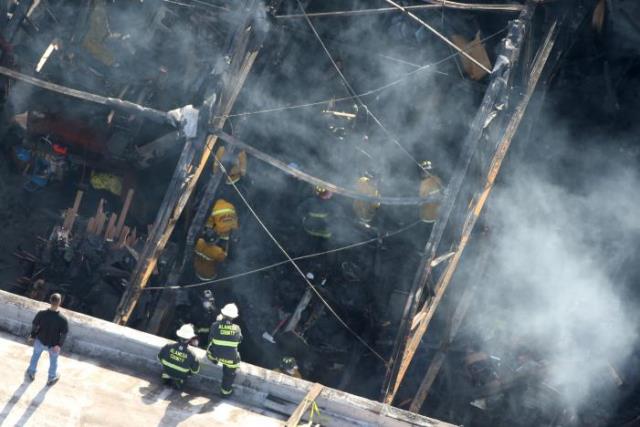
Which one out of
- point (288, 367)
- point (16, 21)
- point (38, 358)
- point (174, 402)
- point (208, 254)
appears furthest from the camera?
point (16, 21)

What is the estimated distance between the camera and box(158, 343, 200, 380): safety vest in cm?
865

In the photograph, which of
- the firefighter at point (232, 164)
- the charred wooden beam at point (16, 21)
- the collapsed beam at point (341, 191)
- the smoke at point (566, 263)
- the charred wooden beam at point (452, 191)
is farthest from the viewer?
the charred wooden beam at point (16, 21)

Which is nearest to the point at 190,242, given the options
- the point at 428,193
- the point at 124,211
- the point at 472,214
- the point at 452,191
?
the point at 124,211

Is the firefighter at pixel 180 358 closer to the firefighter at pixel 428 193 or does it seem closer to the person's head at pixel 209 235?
the person's head at pixel 209 235

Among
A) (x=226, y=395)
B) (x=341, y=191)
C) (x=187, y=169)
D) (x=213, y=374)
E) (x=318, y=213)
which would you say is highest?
(x=341, y=191)

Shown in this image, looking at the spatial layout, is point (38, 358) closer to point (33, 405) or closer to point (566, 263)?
point (33, 405)

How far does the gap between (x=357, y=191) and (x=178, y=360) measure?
17.0 feet

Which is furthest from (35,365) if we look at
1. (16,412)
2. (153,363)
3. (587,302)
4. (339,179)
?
(587,302)

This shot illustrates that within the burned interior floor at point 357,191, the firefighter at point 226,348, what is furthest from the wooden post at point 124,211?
the firefighter at point 226,348

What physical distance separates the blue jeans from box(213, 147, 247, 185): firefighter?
14.8 feet

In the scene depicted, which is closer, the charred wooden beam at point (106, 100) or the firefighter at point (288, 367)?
the charred wooden beam at point (106, 100)

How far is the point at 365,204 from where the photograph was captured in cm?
1271

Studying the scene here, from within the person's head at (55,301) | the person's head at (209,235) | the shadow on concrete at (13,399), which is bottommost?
the shadow on concrete at (13,399)

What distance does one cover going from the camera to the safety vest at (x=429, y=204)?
39.5ft
